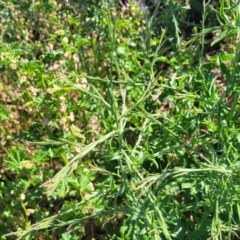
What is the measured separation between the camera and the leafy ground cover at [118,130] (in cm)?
160

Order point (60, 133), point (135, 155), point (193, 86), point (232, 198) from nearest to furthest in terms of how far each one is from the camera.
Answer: point (232, 198)
point (135, 155)
point (193, 86)
point (60, 133)

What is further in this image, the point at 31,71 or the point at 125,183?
the point at 31,71

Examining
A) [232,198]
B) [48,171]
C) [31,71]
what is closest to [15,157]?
[48,171]

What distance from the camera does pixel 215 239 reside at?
144cm

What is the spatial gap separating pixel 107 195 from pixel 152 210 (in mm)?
254

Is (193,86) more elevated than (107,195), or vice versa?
(193,86)

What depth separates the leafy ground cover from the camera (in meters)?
1.60

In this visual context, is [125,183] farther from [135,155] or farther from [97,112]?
[97,112]

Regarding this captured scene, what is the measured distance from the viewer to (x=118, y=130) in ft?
5.24

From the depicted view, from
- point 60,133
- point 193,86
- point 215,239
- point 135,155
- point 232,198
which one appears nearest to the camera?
point 215,239

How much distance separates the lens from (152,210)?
163cm

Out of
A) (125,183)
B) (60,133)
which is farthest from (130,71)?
(125,183)

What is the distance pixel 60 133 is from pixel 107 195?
0.35 metres

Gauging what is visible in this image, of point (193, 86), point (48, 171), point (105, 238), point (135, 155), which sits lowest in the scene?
point (105, 238)
